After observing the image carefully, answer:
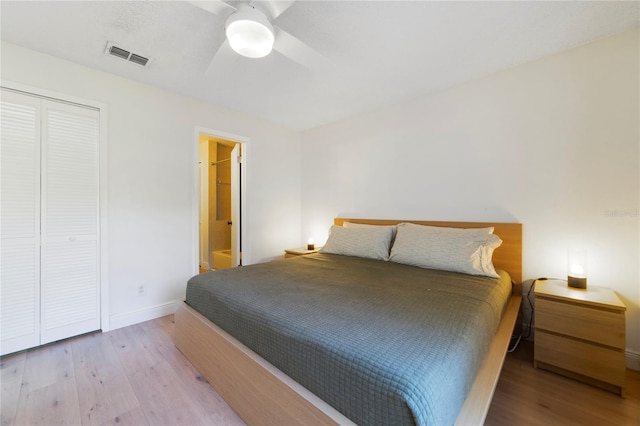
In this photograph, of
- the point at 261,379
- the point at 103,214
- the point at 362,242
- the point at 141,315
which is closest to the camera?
the point at 261,379

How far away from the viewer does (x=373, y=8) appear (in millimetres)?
1556

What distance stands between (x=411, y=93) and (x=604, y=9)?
1.38 meters

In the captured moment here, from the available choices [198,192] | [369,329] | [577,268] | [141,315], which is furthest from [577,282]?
[141,315]

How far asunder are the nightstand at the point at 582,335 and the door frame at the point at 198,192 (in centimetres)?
304

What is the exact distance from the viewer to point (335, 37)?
1812 millimetres

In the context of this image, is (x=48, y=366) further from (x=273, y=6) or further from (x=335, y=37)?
(x=335, y=37)

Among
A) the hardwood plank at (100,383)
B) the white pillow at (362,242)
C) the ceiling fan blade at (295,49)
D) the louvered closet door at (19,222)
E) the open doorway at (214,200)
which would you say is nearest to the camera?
the hardwood plank at (100,383)

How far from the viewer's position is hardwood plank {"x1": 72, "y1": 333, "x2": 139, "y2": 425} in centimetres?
138

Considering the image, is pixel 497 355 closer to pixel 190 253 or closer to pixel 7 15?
pixel 190 253

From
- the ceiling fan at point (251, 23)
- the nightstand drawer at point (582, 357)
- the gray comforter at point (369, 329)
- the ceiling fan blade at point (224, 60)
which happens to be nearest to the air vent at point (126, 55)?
the ceiling fan blade at point (224, 60)

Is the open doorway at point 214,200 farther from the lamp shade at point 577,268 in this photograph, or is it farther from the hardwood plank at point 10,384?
the lamp shade at point 577,268

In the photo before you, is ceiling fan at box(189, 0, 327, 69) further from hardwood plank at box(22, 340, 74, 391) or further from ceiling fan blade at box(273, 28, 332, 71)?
hardwood plank at box(22, 340, 74, 391)

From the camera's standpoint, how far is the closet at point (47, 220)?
1.92 metres

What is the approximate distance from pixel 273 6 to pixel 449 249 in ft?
6.83
